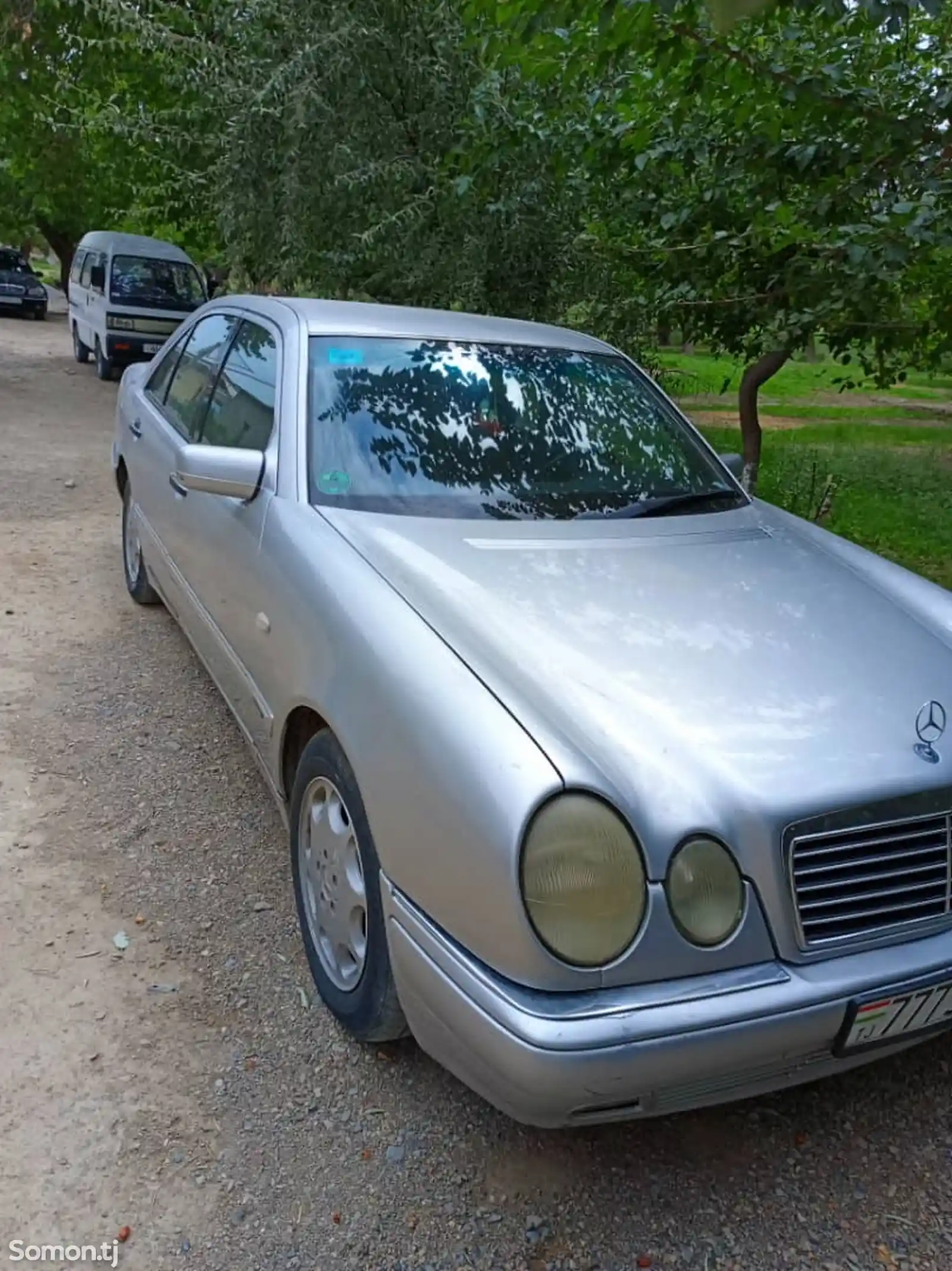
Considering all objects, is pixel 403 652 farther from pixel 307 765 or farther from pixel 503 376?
pixel 503 376

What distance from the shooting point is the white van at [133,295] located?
→ 14.2 meters

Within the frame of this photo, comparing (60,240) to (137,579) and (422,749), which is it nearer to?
(137,579)

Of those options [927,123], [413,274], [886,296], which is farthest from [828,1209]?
[413,274]

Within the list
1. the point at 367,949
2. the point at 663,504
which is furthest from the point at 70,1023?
the point at 663,504

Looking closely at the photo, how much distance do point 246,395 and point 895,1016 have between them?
2729 millimetres

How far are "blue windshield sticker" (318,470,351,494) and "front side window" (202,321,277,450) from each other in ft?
1.07

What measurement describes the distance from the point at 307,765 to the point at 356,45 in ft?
23.0

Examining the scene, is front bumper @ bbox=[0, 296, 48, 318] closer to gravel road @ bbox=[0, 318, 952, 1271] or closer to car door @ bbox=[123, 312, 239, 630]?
car door @ bbox=[123, 312, 239, 630]

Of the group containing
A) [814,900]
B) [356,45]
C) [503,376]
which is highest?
[356,45]

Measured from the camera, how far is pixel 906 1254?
6.84 ft

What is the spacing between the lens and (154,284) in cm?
1451

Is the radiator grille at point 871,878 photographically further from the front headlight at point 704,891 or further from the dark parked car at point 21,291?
the dark parked car at point 21,291

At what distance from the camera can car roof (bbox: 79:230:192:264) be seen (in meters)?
14.6

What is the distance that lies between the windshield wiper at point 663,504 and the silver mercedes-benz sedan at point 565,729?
13 mm
